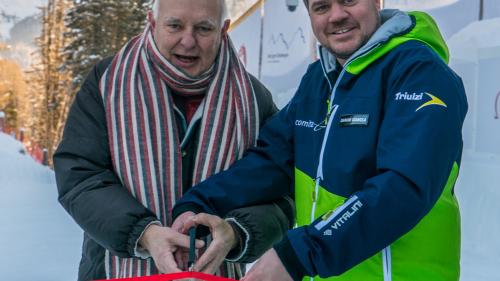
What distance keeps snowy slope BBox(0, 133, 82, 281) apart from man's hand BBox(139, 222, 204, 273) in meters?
4.35

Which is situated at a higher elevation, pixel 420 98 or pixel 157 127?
pixel 420 98

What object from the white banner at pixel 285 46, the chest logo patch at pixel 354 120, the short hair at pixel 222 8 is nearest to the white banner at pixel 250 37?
the white banner at pixel 285 46

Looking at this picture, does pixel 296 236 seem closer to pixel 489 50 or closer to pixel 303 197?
pixel 303 197

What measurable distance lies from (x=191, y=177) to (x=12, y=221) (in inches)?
292

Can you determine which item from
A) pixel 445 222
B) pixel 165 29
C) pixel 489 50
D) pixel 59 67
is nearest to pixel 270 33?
pixel 489 50

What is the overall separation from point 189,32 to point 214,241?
2.18ft

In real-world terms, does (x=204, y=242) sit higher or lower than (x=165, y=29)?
lower

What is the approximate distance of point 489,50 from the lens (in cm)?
439

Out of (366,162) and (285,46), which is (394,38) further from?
(285,46)

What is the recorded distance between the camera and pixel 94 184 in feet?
5.68

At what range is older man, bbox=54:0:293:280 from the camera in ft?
5.58

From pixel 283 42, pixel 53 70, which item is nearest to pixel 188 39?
pixel 283 42

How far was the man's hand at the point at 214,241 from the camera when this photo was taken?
153 centimetres

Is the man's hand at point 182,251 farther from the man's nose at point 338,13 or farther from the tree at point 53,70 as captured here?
the tree at point 53,70
